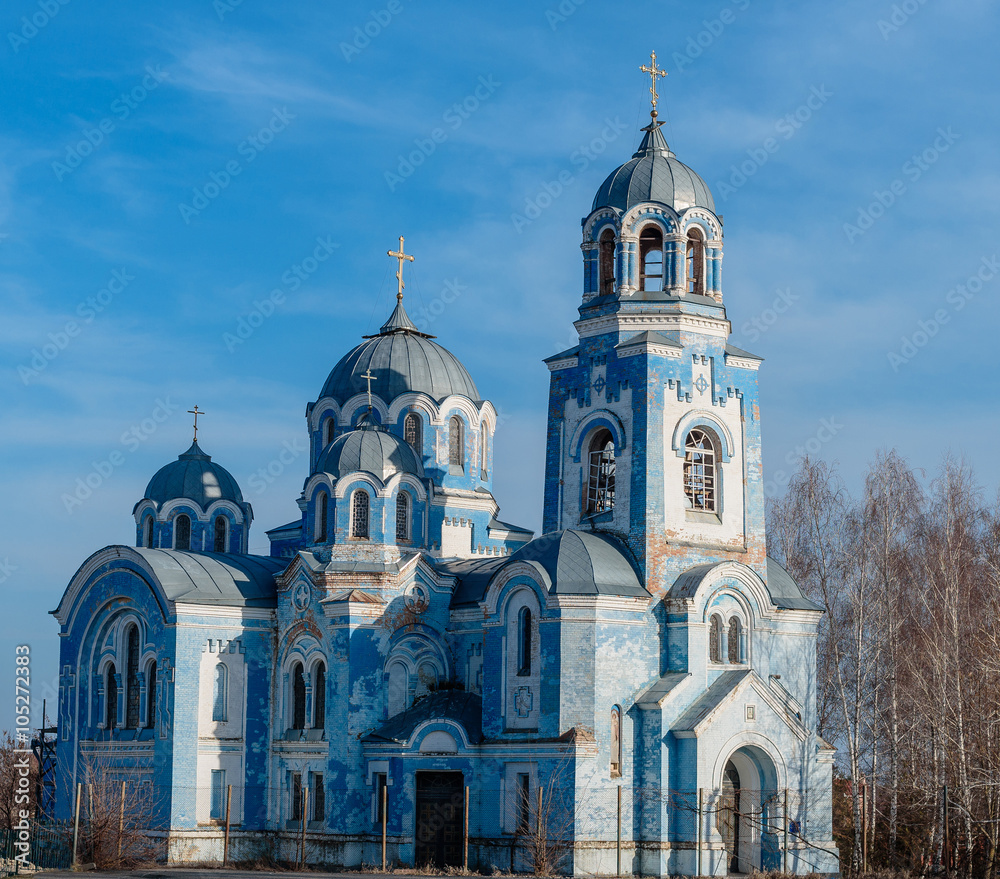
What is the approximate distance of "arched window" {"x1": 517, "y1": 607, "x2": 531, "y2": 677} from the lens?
109ft

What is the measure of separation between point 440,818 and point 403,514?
7705mm

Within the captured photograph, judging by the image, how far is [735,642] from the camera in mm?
34219

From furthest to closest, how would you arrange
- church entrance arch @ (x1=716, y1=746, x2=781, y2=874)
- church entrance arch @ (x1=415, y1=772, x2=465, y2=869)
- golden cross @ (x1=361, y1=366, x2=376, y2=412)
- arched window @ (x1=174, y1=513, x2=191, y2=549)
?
arched window @ (x1=174, y1=513, x2=191, y2=549) → golden cross @ (x1=361, y1=366, x2=376, y2=412) → church entrance arch @ (x1=415, y1=772, x2=465, y2=869) → church entrance arch @ (x1=716, y1=746, x2=781, y2=874)

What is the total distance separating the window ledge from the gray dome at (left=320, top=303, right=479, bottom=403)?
9275 millimetres

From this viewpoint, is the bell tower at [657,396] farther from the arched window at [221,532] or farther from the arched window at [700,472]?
the arched window at [221,532]

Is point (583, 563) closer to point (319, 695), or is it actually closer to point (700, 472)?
point (700, 472)

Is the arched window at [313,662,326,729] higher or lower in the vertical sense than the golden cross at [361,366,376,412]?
lower

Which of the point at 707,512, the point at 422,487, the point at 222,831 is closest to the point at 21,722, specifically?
the point at 222,831

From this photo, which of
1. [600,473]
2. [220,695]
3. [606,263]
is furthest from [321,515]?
[606,263]

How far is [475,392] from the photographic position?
42875 mm

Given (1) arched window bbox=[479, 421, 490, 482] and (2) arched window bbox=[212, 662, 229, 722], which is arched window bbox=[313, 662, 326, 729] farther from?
(1) arched window bbox=[479, 421, 490, 482]

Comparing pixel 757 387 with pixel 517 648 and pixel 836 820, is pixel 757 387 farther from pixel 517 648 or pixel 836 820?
pixel 836 820

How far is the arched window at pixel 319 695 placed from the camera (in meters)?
36.5

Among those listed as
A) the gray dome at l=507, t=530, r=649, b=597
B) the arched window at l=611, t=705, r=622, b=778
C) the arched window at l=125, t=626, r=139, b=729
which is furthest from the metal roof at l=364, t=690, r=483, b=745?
the arched window at l=125, t=626, r=139, b=729
